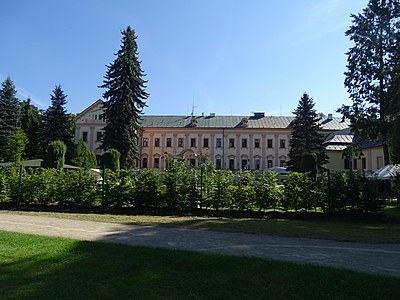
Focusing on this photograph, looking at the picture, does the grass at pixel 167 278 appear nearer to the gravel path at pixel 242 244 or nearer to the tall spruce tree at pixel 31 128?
the gravel path at pixel 242 244

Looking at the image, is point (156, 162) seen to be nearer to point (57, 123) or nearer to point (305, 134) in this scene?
point (57, 123)

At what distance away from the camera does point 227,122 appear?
61.9 meters

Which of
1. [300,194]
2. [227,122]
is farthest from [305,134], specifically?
[300,194]

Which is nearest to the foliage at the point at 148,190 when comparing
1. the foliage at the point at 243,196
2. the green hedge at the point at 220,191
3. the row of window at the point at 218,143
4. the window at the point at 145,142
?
Result: the green hedge at the point at 220,191

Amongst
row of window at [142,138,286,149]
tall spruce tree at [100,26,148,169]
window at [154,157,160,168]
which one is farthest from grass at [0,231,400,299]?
window at [154,157,160,168]

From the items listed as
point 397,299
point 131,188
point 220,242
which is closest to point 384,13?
point 131,188

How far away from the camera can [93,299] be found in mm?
3639

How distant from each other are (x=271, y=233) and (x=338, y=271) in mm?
4075

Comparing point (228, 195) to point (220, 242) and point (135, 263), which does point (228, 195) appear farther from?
point (135, 263)

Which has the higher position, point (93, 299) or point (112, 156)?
point (112, 156)

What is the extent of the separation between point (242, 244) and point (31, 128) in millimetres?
60702

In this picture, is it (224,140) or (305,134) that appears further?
(224,140)

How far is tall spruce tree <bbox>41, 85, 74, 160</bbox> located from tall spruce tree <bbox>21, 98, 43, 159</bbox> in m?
7.24

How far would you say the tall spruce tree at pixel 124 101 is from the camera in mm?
38250
